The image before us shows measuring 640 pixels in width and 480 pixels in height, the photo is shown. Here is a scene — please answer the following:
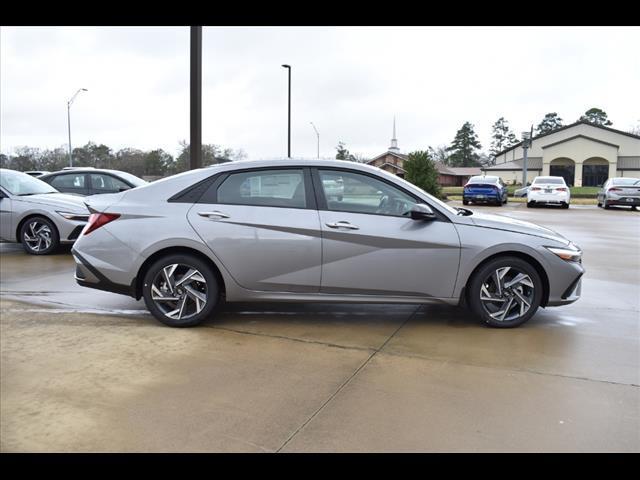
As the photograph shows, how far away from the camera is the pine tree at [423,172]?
2467 cm

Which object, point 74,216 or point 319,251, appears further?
point 74,216

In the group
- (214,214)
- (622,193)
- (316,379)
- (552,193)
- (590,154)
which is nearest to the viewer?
(316,379)

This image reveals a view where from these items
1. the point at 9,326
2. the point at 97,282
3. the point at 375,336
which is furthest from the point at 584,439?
the point at 9,326

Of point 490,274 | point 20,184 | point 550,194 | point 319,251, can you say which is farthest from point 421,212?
point 550,194

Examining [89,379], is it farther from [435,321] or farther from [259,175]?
[435,321]

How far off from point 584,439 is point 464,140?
98470 mm

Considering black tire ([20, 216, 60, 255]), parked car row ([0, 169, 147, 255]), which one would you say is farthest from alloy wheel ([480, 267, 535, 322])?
black tire ([20, 216, 60, 255])

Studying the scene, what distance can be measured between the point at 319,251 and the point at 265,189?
79cm

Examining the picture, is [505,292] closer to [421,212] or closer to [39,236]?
[421,212]

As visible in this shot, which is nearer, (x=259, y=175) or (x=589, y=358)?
(x=589, y=358)

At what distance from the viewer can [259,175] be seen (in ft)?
15.6

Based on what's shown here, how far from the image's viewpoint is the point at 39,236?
A: 8.66 m

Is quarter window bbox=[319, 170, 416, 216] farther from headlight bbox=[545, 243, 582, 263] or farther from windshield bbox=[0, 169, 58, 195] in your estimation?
windshield bbox=[0, 169, 58, 195]

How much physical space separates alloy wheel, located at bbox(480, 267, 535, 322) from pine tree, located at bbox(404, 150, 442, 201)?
66.8 ft
